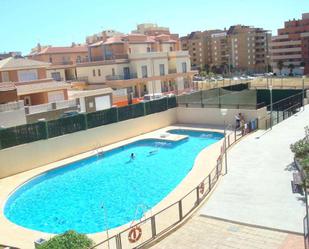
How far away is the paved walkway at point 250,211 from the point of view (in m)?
11.7

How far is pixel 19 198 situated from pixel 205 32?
115 meters

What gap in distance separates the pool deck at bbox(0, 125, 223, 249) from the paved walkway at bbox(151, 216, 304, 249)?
9.36 ft

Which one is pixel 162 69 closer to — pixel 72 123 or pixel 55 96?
pixel 55 96

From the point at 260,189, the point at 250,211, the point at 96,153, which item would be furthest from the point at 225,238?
the point at 96,153

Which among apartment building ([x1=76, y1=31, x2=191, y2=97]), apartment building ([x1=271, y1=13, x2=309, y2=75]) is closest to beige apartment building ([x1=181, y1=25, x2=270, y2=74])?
apartment building ([x1=271, y1=13, x2=309, y2=75])

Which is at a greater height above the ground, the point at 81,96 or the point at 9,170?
the point at 81,96

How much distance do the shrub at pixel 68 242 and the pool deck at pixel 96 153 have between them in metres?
3.01

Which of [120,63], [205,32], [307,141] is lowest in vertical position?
[307,141]

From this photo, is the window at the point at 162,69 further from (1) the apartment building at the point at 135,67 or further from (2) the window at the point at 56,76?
(2) the window at the point at 56,76

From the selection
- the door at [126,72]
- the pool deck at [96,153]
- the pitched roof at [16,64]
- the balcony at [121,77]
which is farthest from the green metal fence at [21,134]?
the door at [126,72]

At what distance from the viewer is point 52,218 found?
669 inches

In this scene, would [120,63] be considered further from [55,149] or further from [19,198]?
[19,198]

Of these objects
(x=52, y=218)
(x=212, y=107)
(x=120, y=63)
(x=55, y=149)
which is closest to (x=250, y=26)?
(x=120, y=63)

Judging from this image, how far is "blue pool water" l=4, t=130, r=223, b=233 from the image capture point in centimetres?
1656
